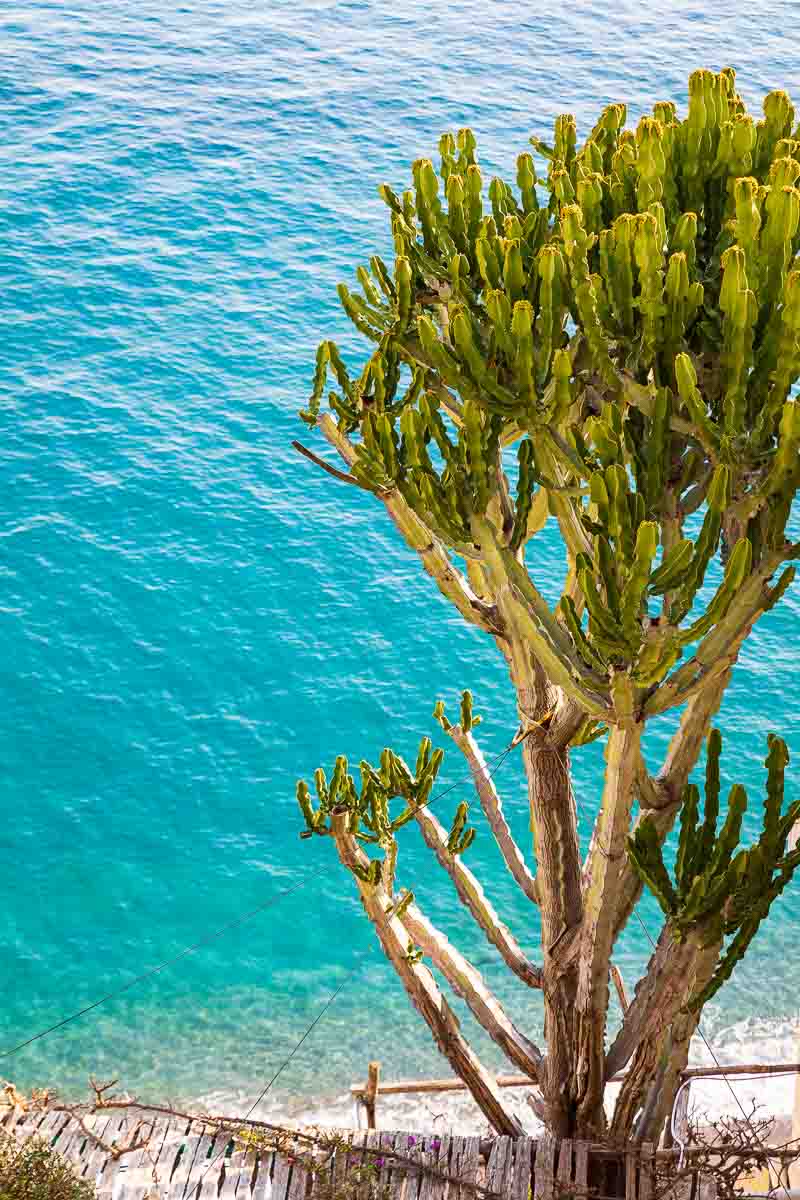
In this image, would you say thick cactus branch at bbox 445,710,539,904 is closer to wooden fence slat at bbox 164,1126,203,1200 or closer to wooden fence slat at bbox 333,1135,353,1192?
wooden fence slat at bbox 333,1135,353,1192

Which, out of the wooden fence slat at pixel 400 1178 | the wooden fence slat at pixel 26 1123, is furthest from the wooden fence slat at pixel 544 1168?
the wooden fence slat at pixel 26 1123

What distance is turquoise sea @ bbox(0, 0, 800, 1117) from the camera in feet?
57.9

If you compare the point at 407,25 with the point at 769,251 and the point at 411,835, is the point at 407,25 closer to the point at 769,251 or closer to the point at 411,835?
the point at 411,835

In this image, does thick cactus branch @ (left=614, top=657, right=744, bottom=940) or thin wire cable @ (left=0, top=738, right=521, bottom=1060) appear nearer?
thick cactus branch @ (left=614, top=657, right=744, bottom=940)

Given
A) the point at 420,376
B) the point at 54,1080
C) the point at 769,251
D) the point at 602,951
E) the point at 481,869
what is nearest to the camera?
the point at 769,251

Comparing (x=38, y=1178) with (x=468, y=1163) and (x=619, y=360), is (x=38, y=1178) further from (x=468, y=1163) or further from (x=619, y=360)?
(x=619, y=360)

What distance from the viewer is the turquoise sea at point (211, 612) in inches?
695

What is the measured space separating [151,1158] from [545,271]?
6.94 m

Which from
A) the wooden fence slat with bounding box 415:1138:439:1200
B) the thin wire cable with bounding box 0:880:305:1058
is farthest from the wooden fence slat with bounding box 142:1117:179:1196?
the thin wire cable with bounding box 0:880:305:1058

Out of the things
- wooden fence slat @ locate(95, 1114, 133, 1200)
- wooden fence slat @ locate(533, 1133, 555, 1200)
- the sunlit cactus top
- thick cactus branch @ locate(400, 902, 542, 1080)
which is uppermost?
the sunlit cactus top

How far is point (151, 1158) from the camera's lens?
1020 centimetres

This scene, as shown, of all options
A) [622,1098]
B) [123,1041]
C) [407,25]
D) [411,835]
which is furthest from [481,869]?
[407,25]

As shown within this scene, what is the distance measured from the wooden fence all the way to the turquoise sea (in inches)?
242

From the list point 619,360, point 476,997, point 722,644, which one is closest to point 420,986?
point 476,997
